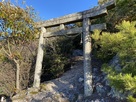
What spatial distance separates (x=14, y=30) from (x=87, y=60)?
289cm

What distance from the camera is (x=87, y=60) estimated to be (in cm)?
644

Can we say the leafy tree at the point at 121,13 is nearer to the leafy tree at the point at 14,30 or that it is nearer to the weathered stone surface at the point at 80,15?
the weathered stone surface at the point at 80,15

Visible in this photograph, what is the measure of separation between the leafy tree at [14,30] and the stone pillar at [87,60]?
6.85ft

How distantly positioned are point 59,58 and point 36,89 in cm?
168

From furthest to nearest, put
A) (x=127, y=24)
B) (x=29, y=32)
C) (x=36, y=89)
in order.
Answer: (x=29, y=32), (x=36, y=89), (x=127, y=24)

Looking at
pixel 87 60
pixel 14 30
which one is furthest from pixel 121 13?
pixel 14 30

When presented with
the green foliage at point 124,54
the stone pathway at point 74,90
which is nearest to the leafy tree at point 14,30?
Result: the stone pathway at point 74,90

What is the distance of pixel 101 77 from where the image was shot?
21.3 ft

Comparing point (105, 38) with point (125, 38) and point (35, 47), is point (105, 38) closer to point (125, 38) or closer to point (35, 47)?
point (125, 38)

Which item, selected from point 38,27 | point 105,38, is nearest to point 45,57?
point 38,27

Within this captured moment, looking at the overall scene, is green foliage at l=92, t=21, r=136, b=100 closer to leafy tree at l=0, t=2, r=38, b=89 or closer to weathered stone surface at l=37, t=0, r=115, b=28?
weathered stone surface at l=37, t=0, r=115, b=28

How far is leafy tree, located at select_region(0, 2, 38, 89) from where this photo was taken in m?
7.39

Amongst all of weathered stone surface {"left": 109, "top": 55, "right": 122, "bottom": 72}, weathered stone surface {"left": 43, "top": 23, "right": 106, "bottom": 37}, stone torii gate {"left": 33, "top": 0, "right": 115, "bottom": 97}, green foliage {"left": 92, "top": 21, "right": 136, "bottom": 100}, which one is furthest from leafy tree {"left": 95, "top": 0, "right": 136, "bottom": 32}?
green foliage {"left": 92, "top": 21, "right": 136, "bottom": 100}

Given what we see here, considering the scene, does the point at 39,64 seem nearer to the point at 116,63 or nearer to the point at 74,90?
the point at 74,90
